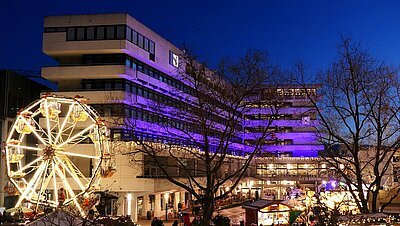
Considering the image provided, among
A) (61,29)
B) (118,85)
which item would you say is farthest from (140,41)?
(61,29)

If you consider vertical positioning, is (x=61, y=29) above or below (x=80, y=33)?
above

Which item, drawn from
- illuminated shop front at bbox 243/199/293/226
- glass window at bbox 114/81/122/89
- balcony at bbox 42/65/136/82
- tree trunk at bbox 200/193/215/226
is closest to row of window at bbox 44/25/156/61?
balcony at bbox 42/65/136/82

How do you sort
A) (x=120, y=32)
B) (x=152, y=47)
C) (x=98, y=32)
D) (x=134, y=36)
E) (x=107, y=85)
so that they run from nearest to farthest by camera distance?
(x=120, y=32), (x=98, y=32), (x=107, y=85), (x=134, y=36), (x=152, y=47)

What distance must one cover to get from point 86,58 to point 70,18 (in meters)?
4.09

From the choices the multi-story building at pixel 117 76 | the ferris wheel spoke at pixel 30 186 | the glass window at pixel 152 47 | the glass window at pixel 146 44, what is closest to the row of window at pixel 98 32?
the multi-story building at pixel 117 76

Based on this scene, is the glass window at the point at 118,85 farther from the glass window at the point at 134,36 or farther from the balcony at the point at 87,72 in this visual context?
the glass window at the point at 134,36

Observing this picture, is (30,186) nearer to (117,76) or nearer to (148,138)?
(148,138)

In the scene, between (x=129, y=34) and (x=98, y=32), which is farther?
(x=129, y=34)

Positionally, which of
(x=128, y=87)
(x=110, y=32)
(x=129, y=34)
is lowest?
(x=128, y=87)

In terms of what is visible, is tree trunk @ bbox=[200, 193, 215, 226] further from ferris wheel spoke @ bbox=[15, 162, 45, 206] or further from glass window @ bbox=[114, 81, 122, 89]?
glass window @ bbox=[114, 81, 122, 89]

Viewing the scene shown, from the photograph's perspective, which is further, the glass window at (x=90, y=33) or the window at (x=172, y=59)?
the window at (x=172, y=59)

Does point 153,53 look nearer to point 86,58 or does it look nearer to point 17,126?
point 86,58

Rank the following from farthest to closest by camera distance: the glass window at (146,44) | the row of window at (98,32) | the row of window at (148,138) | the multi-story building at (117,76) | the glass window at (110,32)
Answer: the glass window at (146,44), the glass window at (110,32), the row of window at (98,32), the multi-story building at (117,76), the row of window at (148,138)

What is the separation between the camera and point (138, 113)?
4850 centimetres
